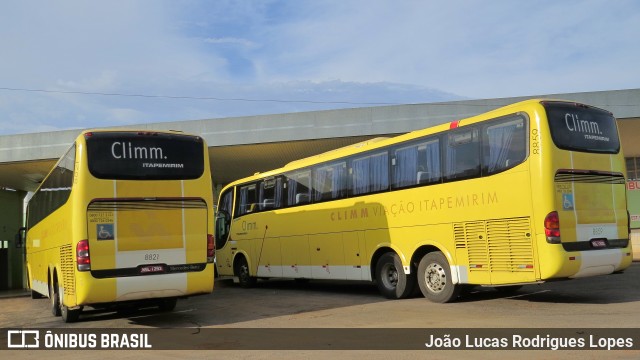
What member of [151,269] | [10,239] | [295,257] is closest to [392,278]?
[295,257]

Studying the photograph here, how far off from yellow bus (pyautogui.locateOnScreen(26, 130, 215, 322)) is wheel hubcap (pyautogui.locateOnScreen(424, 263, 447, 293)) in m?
4.28

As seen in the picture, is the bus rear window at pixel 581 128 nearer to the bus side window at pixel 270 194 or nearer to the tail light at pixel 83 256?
the tail light at pixel 83 256

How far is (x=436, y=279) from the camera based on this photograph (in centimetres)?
1134

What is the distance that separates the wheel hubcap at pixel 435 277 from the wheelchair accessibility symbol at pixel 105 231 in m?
5.99

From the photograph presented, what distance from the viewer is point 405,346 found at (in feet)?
23.7

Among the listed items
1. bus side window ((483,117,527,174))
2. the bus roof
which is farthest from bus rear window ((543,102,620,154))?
bus side window ((483,117,527,174))

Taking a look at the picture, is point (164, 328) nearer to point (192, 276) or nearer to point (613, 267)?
point (192, 276)

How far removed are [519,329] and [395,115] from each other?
51.8ft

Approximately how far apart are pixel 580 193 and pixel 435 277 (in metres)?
3.17

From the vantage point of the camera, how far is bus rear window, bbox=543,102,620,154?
9625 millimetres

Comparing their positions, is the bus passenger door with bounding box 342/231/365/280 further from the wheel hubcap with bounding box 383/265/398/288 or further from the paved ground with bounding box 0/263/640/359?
the wheel hubcap with bounding box 383/265/398/288

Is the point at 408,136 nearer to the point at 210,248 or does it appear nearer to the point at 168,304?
the point at 210,248

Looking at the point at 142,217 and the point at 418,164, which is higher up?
the point at 418,164

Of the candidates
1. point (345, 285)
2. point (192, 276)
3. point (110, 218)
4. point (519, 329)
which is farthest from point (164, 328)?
point (345, 285)
